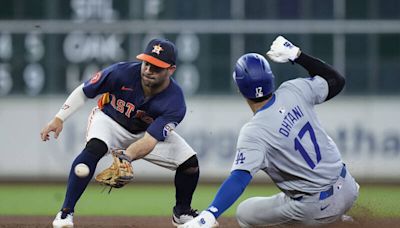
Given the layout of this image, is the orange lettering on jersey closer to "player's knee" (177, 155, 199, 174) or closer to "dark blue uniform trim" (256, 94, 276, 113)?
"player's knee" (177, 155, 199, 174)

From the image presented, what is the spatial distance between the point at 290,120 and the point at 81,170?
5.03 feet

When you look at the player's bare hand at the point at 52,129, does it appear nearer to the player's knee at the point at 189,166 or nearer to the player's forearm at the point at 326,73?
the player's knee at the point at 189,166

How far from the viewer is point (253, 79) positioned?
5273 millimetres

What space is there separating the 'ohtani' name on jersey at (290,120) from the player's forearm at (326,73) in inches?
15.4

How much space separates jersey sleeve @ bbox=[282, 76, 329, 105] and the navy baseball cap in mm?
1036

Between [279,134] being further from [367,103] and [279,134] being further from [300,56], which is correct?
[367,103]

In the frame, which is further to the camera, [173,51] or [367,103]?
[367,103]

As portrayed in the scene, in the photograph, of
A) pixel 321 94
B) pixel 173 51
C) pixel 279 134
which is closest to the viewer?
pixel 279 134

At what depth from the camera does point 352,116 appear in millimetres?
14438

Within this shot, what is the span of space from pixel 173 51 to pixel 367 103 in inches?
334

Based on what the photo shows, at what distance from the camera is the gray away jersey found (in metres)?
5.19

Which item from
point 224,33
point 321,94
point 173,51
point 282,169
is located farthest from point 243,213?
point 224,33

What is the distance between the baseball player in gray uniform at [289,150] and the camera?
5.18 metres

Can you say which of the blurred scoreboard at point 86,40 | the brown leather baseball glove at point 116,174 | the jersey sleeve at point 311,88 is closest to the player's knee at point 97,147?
the brown leather baseball glove at point 116,174
